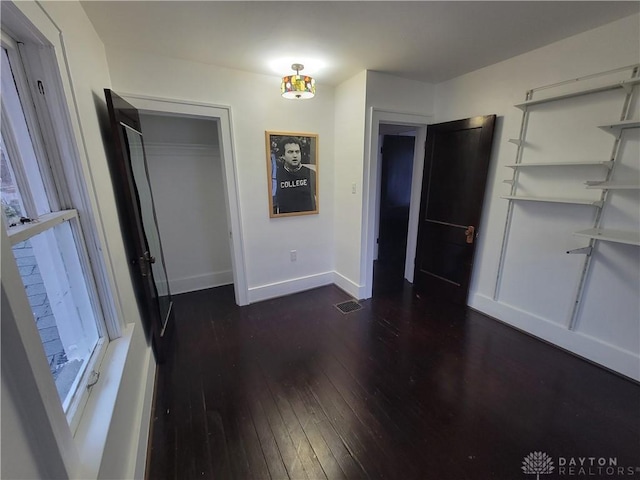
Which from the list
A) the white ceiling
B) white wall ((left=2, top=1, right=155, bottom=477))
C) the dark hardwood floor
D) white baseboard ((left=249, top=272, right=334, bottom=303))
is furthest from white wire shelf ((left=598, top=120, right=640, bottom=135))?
white wall ((left=2, top=1, right=155, bottom=477))

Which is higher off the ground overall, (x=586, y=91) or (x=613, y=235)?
(x=586, y=91)

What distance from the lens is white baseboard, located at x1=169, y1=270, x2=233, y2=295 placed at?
3.24 meters

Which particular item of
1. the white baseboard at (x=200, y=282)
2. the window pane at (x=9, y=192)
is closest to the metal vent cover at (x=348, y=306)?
the white baseboard at (x=200, y=282)

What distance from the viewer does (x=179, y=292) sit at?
3.26 meters

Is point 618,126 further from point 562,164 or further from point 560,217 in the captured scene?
point 560,217

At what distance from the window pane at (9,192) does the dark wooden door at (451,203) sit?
3.11 meters

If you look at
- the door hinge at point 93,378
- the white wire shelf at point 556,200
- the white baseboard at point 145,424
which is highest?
the white wire shelf at point 556,200

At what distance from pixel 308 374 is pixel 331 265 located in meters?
1.65

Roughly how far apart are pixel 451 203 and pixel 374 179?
87 cm

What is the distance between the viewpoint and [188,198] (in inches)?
122

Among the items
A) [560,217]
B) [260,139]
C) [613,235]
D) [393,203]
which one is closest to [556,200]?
[560,217]

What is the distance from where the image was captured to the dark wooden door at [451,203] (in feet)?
8.37

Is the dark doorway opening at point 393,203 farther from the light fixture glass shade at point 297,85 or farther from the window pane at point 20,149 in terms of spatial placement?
the window pane at point 20,149

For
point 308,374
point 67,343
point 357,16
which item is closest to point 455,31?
point 357,16
